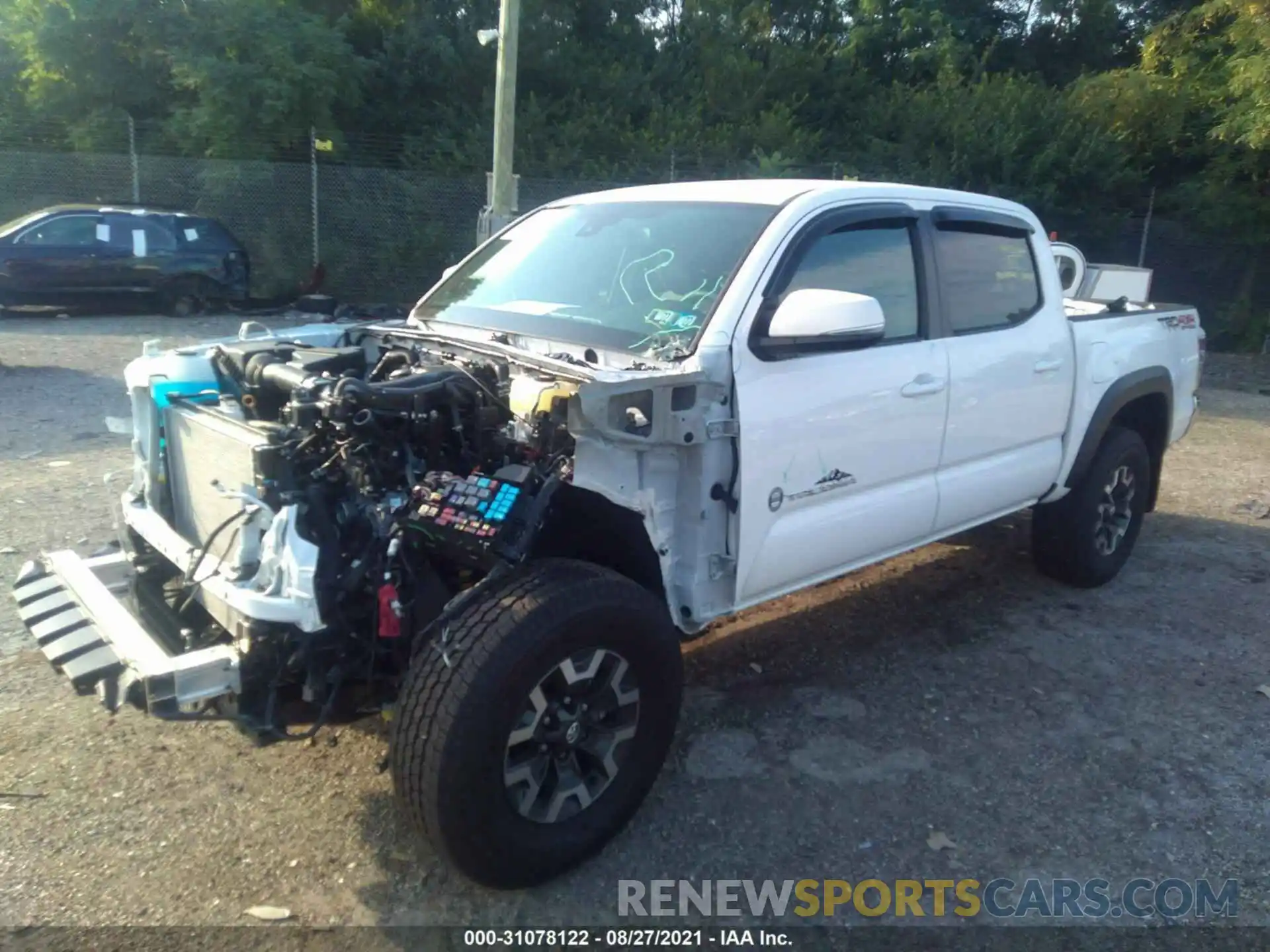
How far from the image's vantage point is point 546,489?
313 cm

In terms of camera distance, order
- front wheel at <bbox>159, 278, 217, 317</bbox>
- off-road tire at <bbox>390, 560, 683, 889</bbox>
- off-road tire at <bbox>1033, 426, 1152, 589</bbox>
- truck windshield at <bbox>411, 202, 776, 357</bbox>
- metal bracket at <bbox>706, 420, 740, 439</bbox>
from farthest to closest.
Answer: front wheel at <bbox>159, 278, 217, 317</bbox> < off-road tire at <bbox>1033, 426, 1152, 589</bbox> < truck windshield at <bbox>411, 202, 776, 357</bbox> < metal bracket at <bbox>706, 420, 740, 439</bbox> < off-road tire at <bbox>390, 560, 683, 889</bbox>

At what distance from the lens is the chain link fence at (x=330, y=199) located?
54.5 feet

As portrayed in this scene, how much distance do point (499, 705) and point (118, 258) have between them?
1419 cm

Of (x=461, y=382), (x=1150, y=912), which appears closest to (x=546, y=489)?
(x=461, y=382)

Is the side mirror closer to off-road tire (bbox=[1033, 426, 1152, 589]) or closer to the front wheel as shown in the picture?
off-road tire (bbox=[1033, 426, 1152, 589])

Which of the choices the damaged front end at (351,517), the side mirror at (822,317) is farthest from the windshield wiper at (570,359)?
the side mirror at (822,317)

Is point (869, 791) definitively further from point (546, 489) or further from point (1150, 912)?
point (546, 489)

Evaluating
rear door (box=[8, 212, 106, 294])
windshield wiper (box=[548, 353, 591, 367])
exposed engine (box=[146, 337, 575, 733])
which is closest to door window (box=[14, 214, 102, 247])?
rear door (box=[8, 212, 106, 294])

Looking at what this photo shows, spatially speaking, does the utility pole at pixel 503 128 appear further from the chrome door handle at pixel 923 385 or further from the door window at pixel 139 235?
the chrome door handle at pixel 923 385

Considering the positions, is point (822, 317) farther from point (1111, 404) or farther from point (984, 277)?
point (1111, 404)

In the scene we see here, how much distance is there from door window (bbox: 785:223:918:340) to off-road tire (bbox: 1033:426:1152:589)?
180 cm

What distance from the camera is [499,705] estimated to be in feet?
9.31

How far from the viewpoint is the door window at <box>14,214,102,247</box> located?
559 inches

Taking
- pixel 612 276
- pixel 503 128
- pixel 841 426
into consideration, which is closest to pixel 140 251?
pixel 503 128
